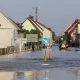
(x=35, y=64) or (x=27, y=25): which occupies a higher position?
(x=27, y=25)

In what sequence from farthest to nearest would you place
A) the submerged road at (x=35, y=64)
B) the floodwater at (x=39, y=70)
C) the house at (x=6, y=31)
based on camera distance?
the house at (x=6, y=31), the submerged road at (x=35, y=64), the floodwater at (x=39, y=70)

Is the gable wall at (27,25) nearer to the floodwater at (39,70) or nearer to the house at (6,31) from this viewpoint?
the house at (6,31)

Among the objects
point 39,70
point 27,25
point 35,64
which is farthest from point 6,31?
point 39,70

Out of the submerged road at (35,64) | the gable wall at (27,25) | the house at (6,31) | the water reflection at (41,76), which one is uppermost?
the gable wall at (27,25)

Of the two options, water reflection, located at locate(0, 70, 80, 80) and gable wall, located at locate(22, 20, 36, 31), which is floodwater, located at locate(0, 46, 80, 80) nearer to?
water reflection, located at locate(0, 70, 80, 80)

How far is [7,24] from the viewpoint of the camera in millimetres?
101562

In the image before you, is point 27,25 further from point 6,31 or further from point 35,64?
point 35,64

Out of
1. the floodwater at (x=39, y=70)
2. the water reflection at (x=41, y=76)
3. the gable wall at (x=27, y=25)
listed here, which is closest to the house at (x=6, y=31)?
the gable wall at (x=27, y=25)

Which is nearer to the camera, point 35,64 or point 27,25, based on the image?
point 35,64

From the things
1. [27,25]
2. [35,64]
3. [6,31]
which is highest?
[27,25]

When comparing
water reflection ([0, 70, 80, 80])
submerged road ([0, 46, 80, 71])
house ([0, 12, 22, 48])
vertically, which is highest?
house ([0, 12, 22, 48])

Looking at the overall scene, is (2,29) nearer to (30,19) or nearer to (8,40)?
(8,40)

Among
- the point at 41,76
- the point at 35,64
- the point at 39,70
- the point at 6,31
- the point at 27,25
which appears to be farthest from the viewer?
the point at 27,25

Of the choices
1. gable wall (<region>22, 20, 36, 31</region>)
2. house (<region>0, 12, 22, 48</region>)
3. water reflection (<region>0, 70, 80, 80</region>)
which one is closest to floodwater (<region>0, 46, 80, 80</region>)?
water reflection (<region>0, 70, 80, 80</region>)
